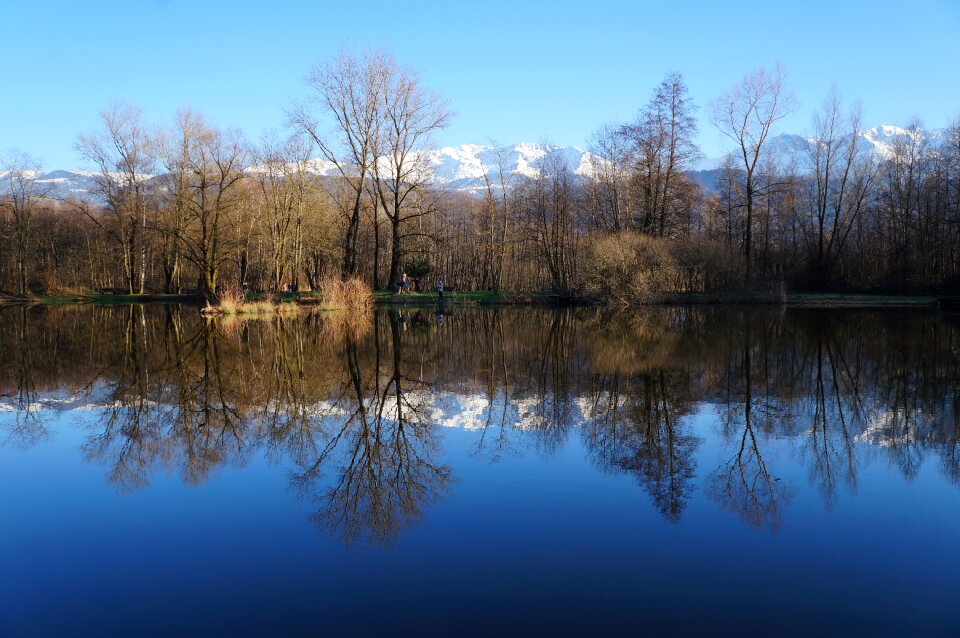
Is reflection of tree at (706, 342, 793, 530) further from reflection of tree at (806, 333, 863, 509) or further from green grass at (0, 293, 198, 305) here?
green grass at (0, 293, 198, 305)

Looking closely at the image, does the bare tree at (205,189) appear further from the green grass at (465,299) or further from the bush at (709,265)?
the bush at (709,265)

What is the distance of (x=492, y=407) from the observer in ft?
31.6

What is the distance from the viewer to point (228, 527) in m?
5.35

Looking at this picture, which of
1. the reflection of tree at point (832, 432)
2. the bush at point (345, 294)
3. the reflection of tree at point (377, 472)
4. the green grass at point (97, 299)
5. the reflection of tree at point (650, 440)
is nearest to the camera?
the reflection of tree at point (377, 472)

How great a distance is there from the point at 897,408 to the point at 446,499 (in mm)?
6995

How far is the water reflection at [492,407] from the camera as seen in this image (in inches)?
254

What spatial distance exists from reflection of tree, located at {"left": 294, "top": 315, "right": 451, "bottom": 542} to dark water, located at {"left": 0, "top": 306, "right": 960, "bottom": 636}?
4 centimetres


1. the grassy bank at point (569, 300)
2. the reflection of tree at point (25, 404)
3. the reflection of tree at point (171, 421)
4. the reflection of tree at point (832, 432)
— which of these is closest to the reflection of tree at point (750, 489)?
the reflection of tree at point (832, 432)

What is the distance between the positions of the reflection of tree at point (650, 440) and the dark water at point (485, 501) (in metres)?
0.04

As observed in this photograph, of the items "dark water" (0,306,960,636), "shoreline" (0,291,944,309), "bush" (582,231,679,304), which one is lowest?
"dark water" (0,306,960,636)

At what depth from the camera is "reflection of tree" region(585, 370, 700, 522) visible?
612cm

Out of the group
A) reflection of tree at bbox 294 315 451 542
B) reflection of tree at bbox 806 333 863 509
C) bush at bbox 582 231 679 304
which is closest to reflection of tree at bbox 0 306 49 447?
reflection of tree at bbox 294 315 451 542

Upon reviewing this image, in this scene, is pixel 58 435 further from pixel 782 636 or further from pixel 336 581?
pixel 782 636

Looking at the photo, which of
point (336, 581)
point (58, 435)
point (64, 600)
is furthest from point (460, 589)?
point (58, 435)
